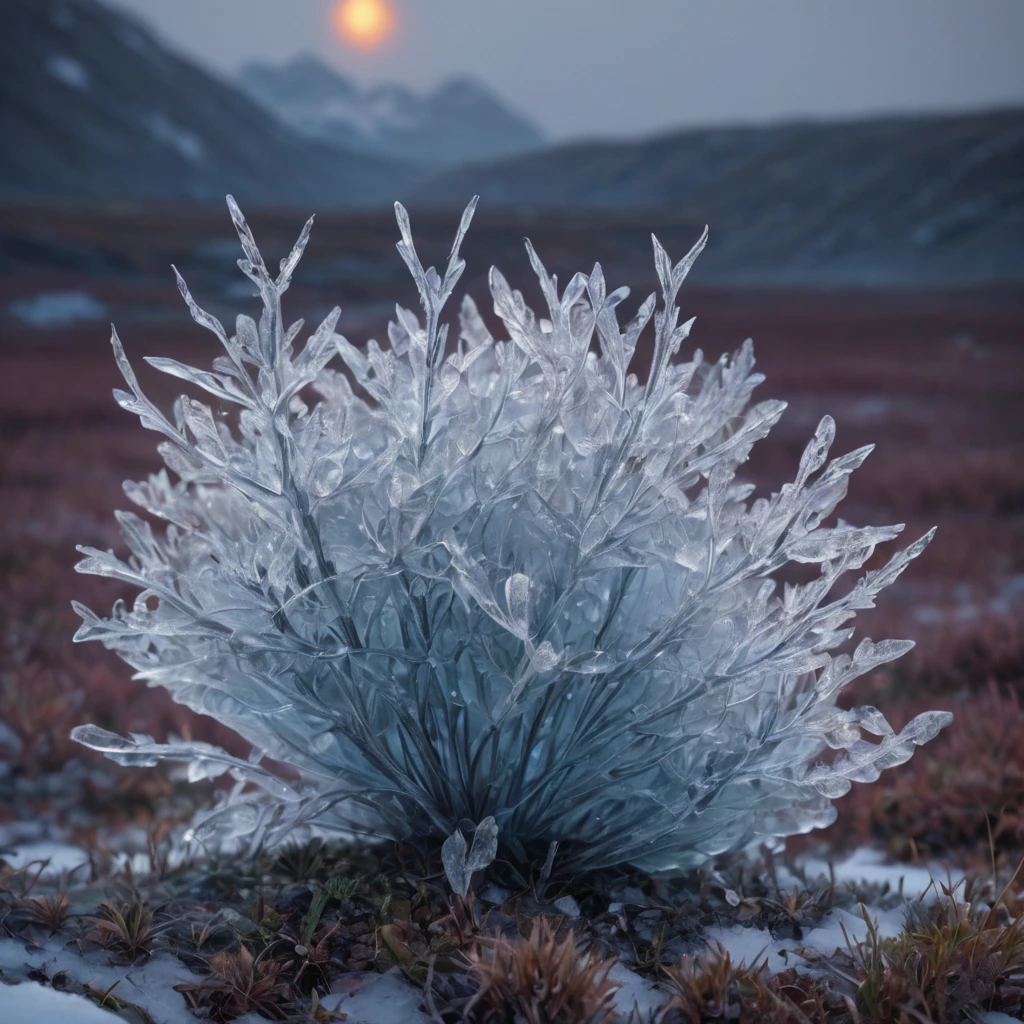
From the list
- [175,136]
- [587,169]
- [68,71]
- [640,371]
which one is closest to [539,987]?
[640,371]

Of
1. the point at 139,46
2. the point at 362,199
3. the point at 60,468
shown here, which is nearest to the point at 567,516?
the point at 60,468

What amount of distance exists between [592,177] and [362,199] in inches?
995

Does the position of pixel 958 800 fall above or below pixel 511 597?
below

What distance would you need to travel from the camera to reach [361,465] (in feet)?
6.13

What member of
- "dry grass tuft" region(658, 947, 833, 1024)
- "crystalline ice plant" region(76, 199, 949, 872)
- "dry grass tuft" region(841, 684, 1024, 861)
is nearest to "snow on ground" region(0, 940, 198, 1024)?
"crystalline ice plant" region(76, 199, 949, 872)

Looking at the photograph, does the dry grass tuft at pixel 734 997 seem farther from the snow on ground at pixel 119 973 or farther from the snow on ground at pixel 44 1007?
the snow on ground at pixel 44 1007

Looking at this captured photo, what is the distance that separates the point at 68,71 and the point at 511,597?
76.1 m

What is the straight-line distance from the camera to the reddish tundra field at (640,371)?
358cm

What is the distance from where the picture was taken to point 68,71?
64.8 metres

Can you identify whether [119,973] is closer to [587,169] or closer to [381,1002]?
[381,1002]

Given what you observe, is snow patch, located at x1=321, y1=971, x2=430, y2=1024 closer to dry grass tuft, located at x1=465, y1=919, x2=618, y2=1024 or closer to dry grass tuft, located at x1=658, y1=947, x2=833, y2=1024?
dry grass tuft, located at x1=465, y1=919, x2=618, y2=1024

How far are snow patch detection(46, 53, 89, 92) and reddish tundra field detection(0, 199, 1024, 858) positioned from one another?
146 ft

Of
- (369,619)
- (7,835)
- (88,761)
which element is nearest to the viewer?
(369,619)

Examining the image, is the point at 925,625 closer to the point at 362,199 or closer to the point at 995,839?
the point at 995,839
